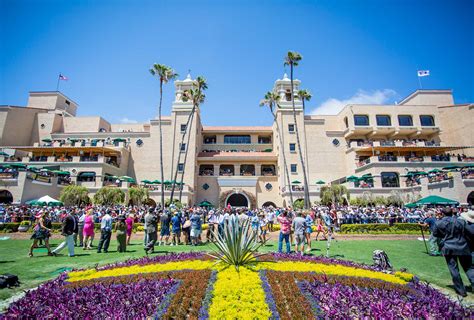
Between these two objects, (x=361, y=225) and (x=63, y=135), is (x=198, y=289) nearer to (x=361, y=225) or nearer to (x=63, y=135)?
(x=361, y=225)

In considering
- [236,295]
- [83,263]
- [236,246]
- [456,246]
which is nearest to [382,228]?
[456,246]

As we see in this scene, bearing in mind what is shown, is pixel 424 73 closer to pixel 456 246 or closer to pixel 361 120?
pixel 361 120

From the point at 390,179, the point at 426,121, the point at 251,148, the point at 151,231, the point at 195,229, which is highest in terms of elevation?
the point at 426,121

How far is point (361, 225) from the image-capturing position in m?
18.7

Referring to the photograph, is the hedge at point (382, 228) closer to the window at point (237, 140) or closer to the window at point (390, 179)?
the window at point (390, 179)

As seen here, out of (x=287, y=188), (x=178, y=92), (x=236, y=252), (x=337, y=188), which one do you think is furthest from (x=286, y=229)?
(x=178, y=92)

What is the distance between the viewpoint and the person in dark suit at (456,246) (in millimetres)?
5602

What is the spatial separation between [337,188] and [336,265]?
22446 mm

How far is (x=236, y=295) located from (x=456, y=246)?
17.2ft

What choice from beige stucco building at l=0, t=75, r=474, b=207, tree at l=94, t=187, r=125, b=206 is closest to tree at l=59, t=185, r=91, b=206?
tree at l=94, t=187, r=125, b=206

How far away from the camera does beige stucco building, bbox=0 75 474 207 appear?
31.8m

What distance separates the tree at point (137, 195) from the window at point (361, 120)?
31.5 meters

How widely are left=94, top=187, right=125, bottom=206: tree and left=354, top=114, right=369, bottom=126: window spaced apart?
3401 centimetres

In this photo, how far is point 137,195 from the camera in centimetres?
2859
